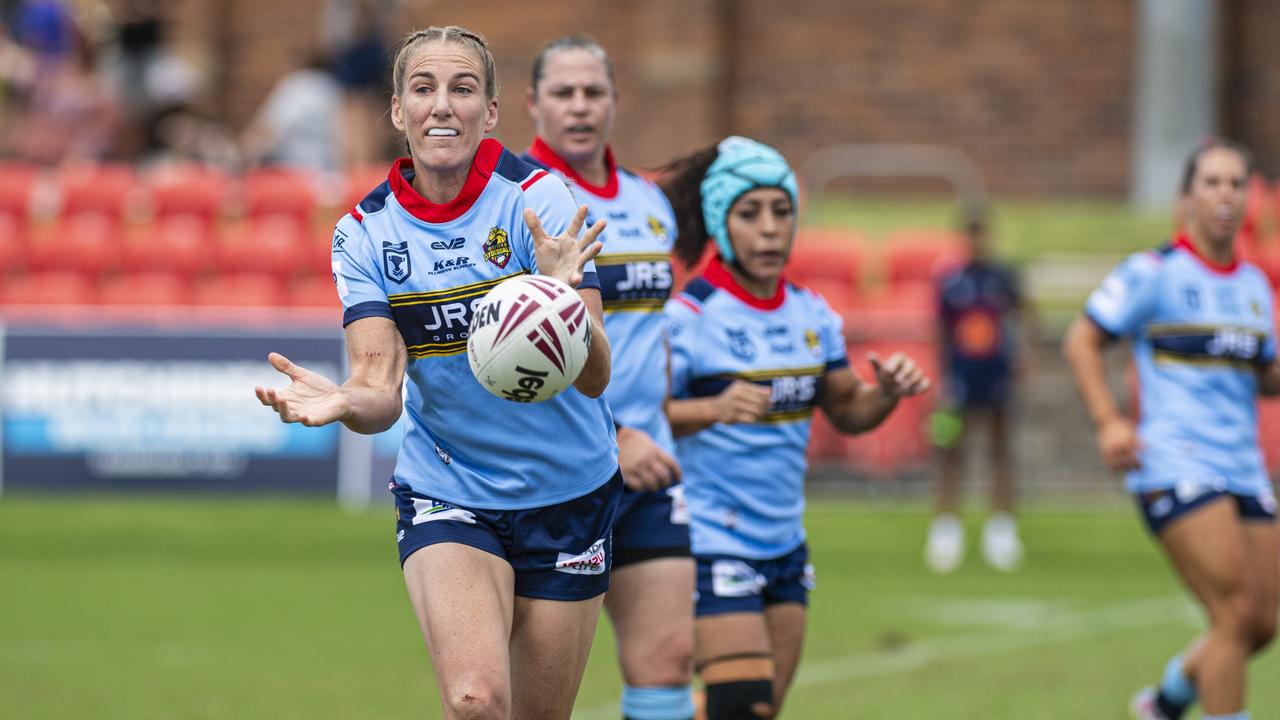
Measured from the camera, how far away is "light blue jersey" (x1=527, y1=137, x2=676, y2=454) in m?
6.29

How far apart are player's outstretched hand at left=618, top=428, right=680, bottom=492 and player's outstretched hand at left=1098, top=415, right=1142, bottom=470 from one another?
2257 millimetres

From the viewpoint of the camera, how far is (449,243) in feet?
16.9

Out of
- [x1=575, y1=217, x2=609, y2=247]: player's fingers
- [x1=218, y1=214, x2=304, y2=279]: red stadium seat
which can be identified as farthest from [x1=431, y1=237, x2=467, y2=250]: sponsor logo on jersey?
[x1=218, y1=214, x2=304, y2=279]: red stadium seat

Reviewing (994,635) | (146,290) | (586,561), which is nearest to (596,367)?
(586,561)

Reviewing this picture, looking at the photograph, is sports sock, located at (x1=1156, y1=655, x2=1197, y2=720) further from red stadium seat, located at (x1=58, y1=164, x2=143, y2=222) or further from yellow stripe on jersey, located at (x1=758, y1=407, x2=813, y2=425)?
red stadium seat, located at (x1=58, y1=164, x2=143, y2=222)

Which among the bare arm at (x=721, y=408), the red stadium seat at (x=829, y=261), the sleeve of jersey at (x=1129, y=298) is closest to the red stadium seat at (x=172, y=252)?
the red stadium seat at (x=829, y=261)

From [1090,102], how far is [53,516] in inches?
496

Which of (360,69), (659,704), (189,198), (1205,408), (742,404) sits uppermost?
(360,69)

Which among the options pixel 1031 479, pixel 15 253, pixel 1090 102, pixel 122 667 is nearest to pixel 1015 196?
→ pixel 1090 102

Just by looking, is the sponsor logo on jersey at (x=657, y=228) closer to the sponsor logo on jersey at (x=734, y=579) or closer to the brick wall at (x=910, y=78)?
the sponsor logo on jersey at (x=734, y=579)

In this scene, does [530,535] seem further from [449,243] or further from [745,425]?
[745,425]

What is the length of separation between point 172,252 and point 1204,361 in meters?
12.5

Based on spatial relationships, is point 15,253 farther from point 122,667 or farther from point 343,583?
point 122,667

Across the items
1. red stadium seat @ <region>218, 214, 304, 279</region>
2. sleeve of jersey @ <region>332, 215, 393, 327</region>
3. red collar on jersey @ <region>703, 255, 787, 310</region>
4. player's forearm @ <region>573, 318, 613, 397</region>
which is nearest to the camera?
player's forearm @ <region>573, 318, 613, 397</region>
